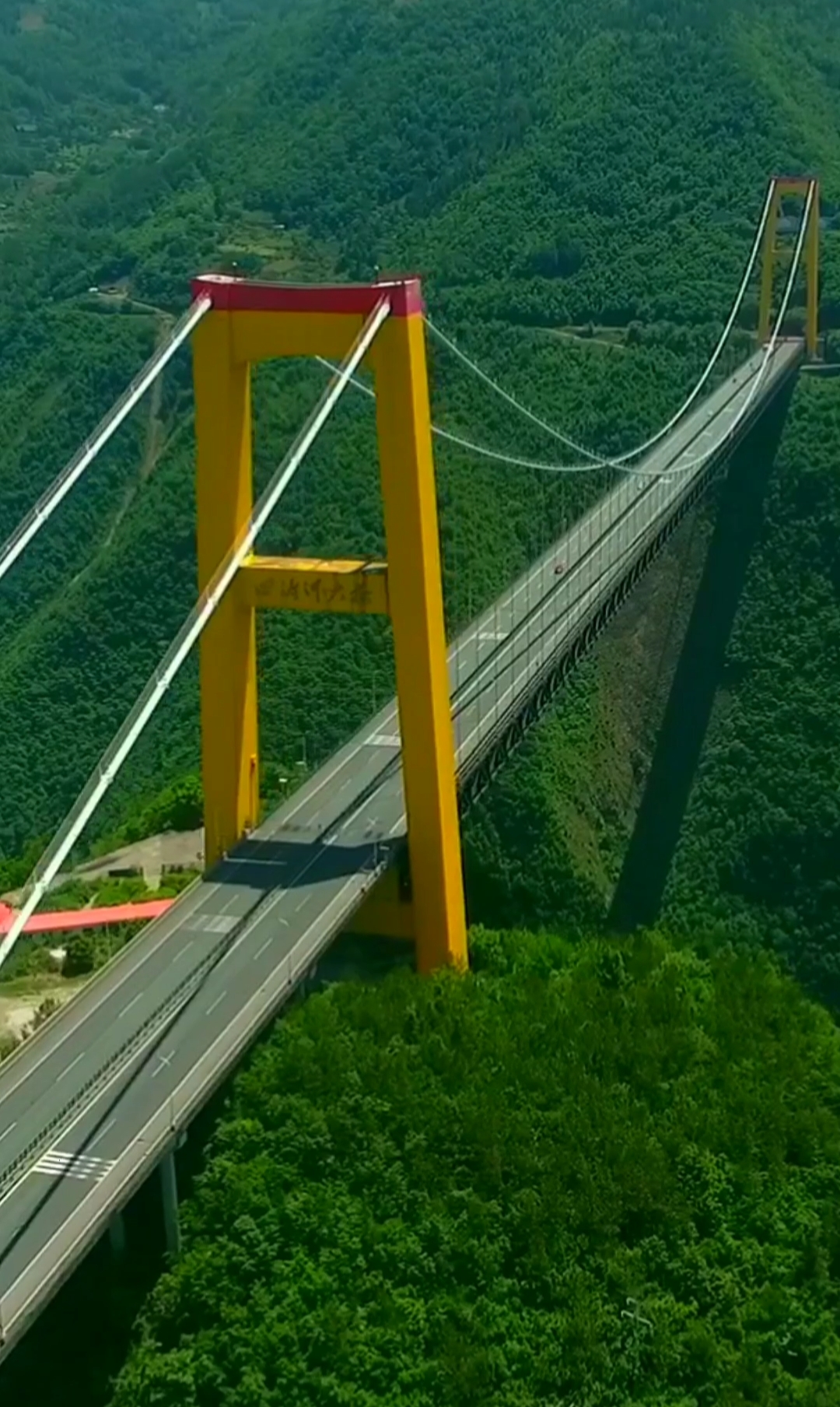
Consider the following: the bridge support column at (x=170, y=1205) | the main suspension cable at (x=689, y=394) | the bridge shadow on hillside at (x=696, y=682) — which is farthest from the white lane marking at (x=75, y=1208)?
the main suspension cable at (x=689, y=394)

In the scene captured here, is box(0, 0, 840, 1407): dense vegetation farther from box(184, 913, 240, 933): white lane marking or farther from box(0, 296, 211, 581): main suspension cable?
box(0, 296, 211, 581): main suspension cable

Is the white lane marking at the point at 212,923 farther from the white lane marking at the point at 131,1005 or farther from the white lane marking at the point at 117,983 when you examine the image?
the white lane marking at the point at 131,1005

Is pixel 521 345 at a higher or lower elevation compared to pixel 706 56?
lower

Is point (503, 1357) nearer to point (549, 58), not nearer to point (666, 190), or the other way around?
point (666, 190)

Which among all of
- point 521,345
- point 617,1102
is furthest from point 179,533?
point 617,1102

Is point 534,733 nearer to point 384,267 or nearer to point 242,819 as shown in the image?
point 242,819

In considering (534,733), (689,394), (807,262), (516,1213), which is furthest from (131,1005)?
(807,262)
